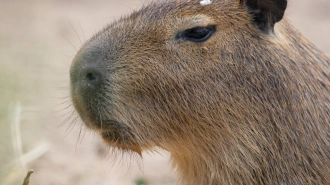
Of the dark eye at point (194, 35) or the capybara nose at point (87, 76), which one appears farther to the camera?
the dark eye at point (194, 35)

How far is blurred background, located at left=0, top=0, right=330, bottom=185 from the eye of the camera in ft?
20.2

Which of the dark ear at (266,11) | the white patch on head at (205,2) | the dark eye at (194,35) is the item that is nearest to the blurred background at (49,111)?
the white patch on head at (205,2)

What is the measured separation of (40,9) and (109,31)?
853 cm

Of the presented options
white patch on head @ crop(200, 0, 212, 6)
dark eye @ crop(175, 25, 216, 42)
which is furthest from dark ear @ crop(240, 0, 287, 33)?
dark eye @ crop(175, 25, 216, 42)

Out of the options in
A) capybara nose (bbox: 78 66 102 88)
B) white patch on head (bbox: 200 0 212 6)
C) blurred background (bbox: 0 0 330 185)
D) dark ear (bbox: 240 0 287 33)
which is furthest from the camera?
blurred background (bbox: 0 0 330 185)

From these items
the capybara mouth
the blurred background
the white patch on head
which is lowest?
the blurred background

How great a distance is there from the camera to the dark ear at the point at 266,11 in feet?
14.7

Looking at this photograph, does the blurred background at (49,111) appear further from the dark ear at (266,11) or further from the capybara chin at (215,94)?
the dark ear at (266,11)

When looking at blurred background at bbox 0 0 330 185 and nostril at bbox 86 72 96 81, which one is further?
blurred background at bbox 0 0 330 185

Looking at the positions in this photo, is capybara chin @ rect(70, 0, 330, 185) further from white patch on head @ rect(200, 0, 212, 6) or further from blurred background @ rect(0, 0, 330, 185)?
blurred background @ rect(0, 0, 330, 185)

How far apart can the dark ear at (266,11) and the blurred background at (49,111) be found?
3.39 ft

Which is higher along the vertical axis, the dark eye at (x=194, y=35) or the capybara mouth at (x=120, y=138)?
the dark eye at (x=194, y=35)

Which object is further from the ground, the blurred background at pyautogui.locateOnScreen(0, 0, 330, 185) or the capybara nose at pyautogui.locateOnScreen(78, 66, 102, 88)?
the capybara nose at pyautogui.locateOnScreen(78, 66, 102, 88)

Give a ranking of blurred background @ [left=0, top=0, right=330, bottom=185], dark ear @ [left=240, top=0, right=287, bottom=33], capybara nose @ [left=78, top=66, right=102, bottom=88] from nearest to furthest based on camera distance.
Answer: capybara nose @ [left=78, top=66, right=102, bottom=88], dark ear @ [left=240, top=0, right=287, bottom=33], blurred background @ [left=0, top=0, right=330, bottom=185]
